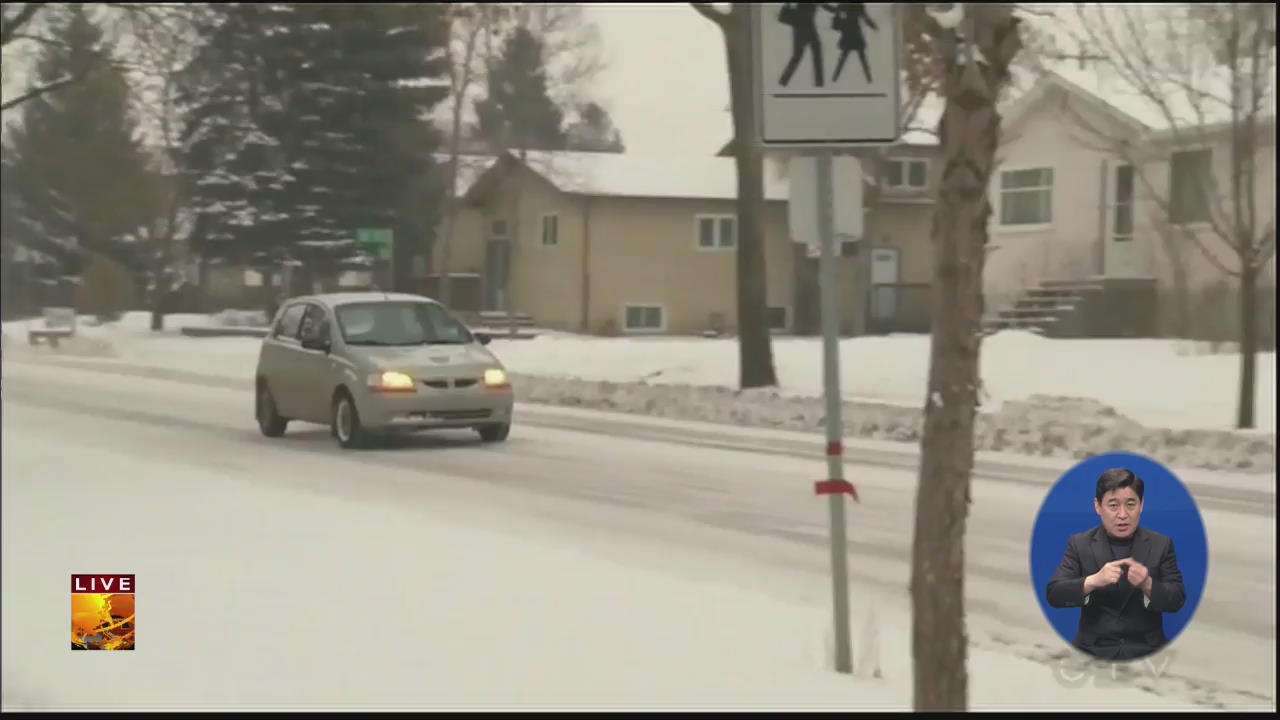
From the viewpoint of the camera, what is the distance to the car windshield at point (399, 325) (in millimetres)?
15055

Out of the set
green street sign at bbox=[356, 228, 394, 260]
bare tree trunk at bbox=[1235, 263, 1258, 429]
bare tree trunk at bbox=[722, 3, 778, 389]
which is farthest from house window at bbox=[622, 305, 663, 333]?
green street sign at bbox=[356, 228, 394, 260]

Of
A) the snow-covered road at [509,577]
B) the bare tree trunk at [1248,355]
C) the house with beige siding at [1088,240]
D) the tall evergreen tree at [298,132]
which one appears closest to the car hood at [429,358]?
the snow-covered road at [509,577]

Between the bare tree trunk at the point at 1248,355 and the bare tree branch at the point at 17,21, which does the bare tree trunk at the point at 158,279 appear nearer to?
the bare tree branch at the point at 17,21

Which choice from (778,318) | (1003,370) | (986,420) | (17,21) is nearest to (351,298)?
(17,21)

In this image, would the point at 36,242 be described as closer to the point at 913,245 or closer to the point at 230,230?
the point at 230,230

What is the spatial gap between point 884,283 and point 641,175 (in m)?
7.16

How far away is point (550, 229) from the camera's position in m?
45.0

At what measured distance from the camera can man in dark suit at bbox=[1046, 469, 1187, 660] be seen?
414cm

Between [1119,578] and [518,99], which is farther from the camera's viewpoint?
[518,99]

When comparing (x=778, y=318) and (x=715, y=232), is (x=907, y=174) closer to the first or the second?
(x=715, y=232)

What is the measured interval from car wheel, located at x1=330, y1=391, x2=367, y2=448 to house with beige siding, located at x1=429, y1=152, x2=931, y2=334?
27261 millimetres

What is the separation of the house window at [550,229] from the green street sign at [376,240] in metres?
32.8

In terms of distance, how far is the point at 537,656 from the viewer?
6.78m

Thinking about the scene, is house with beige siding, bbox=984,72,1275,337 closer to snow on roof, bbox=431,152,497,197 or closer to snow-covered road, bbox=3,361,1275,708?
snow on roof, bbox=431,152,497,197
